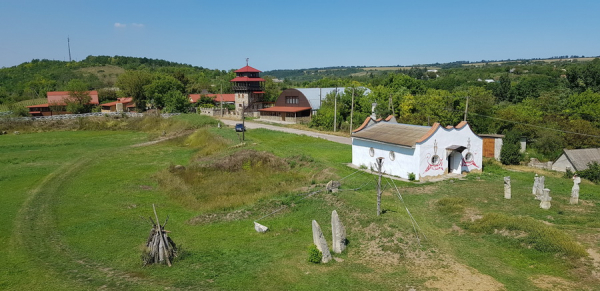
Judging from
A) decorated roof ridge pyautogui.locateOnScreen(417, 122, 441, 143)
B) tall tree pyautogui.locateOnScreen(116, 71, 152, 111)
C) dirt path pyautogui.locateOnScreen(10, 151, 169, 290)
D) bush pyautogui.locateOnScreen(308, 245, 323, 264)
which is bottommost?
dirt path pyautogui.locateOnScreen(10, 151, 169, 290)

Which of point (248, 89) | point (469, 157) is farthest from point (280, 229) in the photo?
point (248, 89)

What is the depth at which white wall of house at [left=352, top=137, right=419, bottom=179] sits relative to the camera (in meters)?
27.0

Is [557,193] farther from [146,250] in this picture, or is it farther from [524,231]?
[146,250]

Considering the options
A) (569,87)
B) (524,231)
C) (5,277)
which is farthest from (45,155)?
(569,87)

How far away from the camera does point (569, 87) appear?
67312 mm

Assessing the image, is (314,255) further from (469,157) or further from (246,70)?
(246,70)

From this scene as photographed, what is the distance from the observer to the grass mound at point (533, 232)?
567 inches

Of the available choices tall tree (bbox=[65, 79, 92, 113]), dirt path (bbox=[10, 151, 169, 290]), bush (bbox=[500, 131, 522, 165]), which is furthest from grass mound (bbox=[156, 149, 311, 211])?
tall tree (bbox=[65, 79, 92, 113])

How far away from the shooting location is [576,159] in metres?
32.0

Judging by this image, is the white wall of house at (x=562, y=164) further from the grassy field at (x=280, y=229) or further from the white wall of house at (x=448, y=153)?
the white wall of house at (x=448, y=153)

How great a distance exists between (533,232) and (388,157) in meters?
13.5

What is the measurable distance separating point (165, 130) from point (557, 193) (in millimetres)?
50052

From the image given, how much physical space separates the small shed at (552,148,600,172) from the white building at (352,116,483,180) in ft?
28.2

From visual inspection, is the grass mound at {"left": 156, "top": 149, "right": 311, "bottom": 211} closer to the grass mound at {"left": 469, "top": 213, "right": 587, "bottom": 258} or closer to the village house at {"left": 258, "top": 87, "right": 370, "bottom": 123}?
the grass mound at {"left": 469, "top": 213, "right": 587, "bottom": 258}
